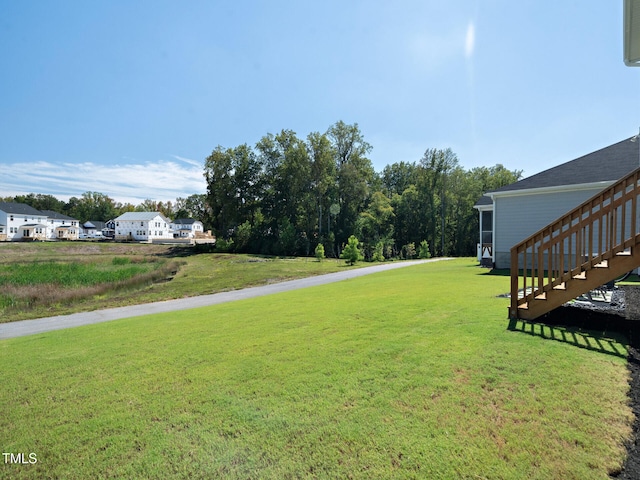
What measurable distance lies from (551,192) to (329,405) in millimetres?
14664

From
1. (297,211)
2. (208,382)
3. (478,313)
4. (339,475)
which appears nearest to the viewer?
(339,475)

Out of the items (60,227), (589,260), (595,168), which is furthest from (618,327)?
(60,227)

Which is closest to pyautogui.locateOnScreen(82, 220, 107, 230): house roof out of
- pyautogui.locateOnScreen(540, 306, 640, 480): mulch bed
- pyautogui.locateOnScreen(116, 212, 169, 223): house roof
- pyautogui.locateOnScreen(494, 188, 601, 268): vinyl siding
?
pyautogui.locateOnScreen(116, 212, 169, 223): house roof

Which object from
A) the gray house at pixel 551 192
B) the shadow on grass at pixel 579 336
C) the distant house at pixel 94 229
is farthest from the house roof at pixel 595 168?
the distant house at pixel 94 229

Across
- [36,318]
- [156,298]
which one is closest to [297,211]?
[156,298]

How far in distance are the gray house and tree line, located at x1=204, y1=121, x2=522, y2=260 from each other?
2208 centimetres

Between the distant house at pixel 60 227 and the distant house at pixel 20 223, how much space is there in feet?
6.20

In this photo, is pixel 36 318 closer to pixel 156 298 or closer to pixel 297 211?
pixel 156 298

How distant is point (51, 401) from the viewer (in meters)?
3.34

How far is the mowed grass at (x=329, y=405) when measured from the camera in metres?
2.27

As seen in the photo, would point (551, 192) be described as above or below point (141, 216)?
below

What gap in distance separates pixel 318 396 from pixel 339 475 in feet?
3.29

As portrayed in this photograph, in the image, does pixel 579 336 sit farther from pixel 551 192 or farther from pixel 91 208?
pixel 91 208

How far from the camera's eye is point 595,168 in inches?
514
